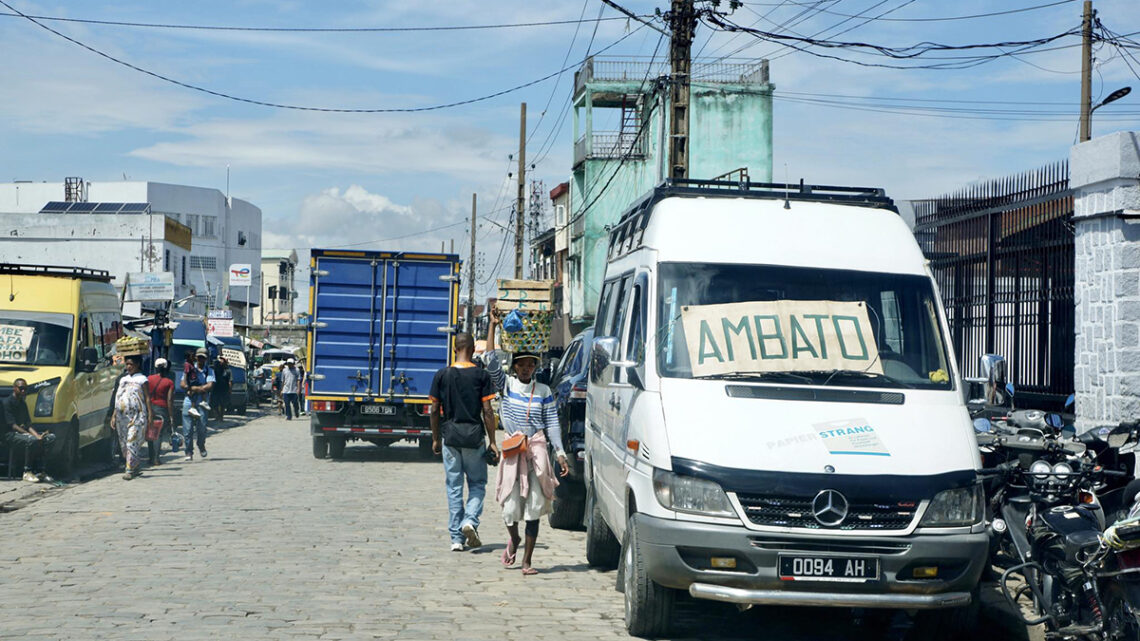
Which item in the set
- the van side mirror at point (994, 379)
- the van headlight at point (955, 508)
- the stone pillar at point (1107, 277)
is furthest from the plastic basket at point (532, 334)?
the van headlight at point (955, 508)

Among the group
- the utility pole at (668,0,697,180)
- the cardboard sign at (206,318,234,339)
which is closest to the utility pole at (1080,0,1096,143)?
the utility pole at (668,0,697,180)

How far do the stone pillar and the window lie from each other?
83.1 m

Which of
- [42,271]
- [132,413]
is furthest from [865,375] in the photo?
[42,271]

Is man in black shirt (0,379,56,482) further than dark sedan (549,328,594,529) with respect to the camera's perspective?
Yes

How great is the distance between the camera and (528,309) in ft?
120

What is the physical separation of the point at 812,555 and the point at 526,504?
3576 mm

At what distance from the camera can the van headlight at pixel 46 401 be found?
16359mm

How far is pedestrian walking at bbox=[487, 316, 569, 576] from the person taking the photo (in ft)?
31.3

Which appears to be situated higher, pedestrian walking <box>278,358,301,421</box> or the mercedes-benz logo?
the mercedes-benz logo

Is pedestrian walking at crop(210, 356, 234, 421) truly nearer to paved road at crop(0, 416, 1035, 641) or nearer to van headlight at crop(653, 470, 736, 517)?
paved road at crop(0, 416, 1035, 641)

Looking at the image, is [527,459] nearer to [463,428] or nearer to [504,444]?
[504,444]

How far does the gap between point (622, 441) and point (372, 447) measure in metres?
16.8

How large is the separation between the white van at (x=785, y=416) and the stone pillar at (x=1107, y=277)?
2.04m

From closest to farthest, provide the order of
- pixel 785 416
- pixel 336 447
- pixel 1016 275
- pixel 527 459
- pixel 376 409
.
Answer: pixel 785 416 < pixel 527 459 < pixel 1016 275 < pixel 376 409 < pixel 336 447
